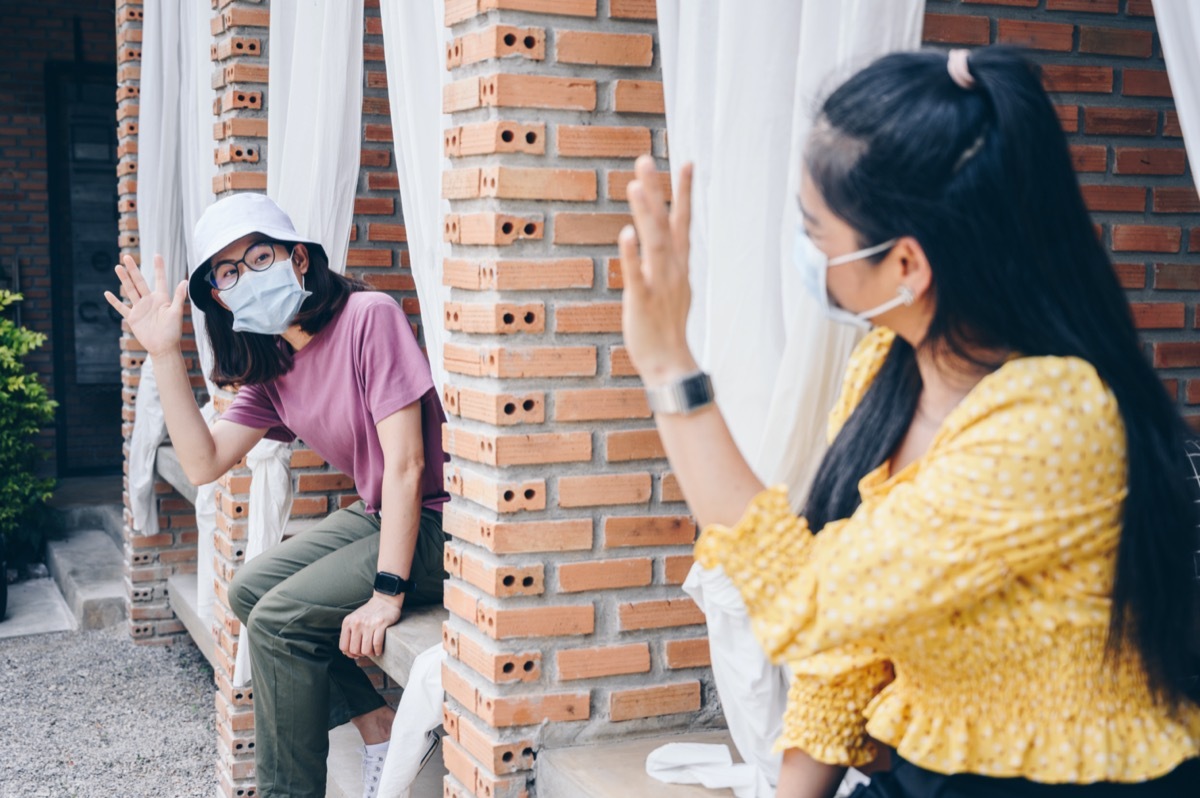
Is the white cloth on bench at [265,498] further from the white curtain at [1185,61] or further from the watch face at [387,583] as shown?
the white curtain at [1185,61]

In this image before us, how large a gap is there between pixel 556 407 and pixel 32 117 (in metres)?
7.56

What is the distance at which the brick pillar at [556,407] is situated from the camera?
2656 millimetres

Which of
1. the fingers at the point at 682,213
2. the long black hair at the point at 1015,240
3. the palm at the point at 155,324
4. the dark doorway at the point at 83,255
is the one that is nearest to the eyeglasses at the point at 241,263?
the palm at the point at 155,324

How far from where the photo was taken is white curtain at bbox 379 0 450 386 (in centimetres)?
311

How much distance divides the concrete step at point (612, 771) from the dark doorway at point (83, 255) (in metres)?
7.45

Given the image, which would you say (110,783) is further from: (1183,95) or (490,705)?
(1183,95)

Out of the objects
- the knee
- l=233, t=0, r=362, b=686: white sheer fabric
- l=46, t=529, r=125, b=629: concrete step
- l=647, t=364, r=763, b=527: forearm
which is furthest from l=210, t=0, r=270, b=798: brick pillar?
l=647, t=364, r=763, b=527: forearm

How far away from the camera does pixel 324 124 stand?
3.85m

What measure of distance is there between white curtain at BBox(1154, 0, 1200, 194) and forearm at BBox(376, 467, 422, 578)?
2133mm

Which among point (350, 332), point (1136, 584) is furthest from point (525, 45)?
point (1136, 584)

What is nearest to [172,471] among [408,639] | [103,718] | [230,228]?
[103,718]

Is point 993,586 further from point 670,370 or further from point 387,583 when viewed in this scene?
point 387,583

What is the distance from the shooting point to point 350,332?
3512mm

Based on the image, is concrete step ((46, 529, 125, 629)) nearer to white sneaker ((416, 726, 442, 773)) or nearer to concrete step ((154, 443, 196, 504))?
concrete step ((154, 443, 196, 504))
